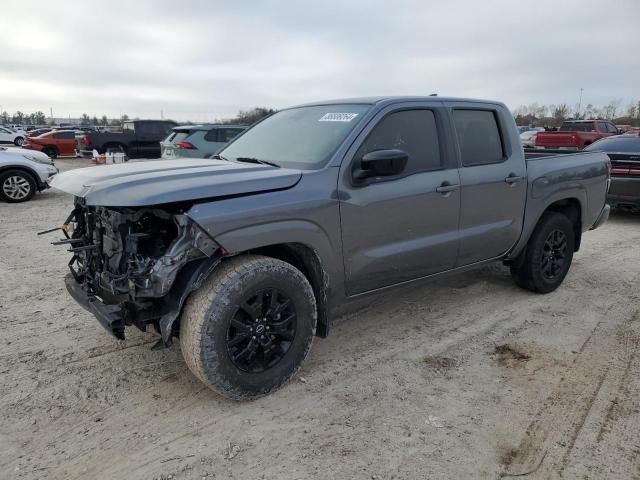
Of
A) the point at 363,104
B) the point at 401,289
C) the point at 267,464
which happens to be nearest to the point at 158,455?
the point at 267,464

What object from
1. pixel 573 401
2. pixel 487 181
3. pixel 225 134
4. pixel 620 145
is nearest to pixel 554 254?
pixel 487 181

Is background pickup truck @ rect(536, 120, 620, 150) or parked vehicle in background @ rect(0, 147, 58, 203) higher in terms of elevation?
background pickup truck @ rect(536, 120, 620, 150)

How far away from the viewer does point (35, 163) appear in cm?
1045

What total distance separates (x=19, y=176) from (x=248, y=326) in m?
9.61

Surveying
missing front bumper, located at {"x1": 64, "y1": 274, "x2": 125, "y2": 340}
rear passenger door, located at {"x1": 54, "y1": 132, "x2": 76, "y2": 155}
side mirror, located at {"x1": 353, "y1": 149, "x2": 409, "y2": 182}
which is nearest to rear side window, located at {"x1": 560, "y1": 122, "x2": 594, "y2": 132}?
side mirror, located at {"x1": 353, "y1": 149, "x2": 409, "y2": 182}

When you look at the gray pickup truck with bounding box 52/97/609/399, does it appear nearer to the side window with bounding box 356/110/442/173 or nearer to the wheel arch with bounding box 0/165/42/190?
the side window with bounding box 356/110/442/173

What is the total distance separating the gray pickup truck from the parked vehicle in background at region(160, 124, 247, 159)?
26.2 ft

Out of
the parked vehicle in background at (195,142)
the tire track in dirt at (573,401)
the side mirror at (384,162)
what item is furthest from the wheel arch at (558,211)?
the parked vehicle in background at (195,142)

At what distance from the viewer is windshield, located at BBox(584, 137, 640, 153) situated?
904 centimetres

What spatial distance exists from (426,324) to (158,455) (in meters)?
2.48

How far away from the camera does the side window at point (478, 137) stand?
13.3 ft

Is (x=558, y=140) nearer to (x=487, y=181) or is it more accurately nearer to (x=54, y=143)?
(x=487, y=181)

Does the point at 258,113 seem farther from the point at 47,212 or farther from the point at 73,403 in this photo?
the point at 73,403

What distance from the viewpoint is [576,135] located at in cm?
1828
